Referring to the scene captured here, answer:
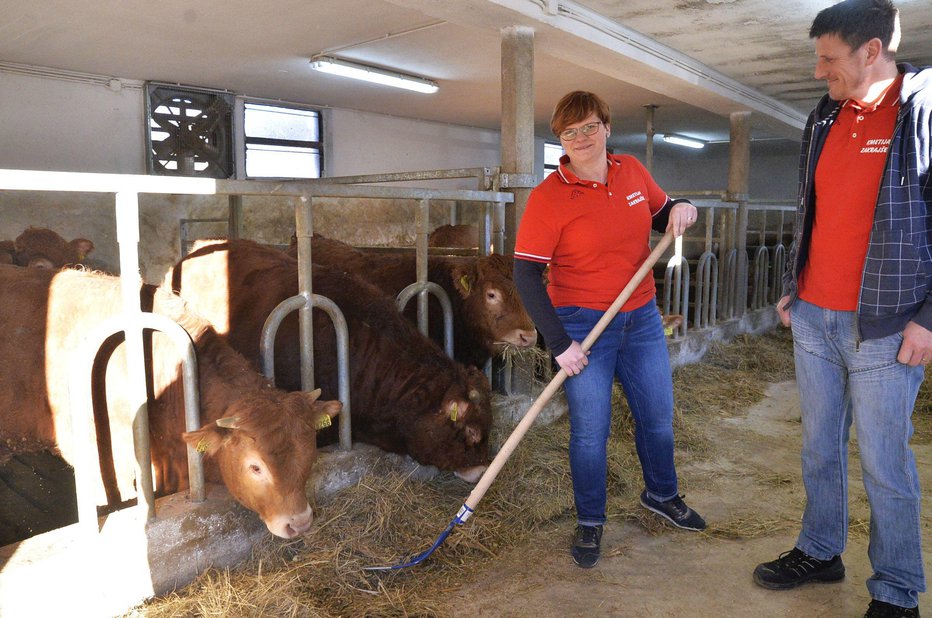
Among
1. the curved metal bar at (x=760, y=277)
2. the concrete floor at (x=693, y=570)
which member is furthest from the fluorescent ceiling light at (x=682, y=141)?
the concrete floor at (x=693, y=570)

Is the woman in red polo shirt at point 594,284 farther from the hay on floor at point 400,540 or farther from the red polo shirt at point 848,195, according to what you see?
the red polo shirt at point 848,195

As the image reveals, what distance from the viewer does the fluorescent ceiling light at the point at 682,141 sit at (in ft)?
47.0

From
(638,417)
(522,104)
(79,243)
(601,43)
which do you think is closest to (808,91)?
(601,43)

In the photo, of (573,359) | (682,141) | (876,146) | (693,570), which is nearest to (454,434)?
(573,359)

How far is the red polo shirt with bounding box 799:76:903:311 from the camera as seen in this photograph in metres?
2.16

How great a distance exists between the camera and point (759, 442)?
4617 mm

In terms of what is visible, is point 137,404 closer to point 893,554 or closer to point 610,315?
point 610,315

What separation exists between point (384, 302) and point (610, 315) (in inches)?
56.4

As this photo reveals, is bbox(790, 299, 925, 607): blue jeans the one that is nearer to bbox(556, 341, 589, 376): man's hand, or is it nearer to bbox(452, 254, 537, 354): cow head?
bbox(556, 341, 589, 376): man's hand

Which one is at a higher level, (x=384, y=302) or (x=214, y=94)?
(x=214, y=94)

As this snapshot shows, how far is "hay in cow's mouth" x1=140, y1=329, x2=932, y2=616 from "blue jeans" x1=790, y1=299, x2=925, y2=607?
838 mm

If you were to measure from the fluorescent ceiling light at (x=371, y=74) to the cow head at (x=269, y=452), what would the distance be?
A: 20.3 feet

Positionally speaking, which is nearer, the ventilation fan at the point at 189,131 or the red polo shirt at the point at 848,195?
the red polo shirt at the point at 848,195

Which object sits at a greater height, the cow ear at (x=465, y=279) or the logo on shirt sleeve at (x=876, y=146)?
the logo on shirt sleeve at (x=876, y=146)
